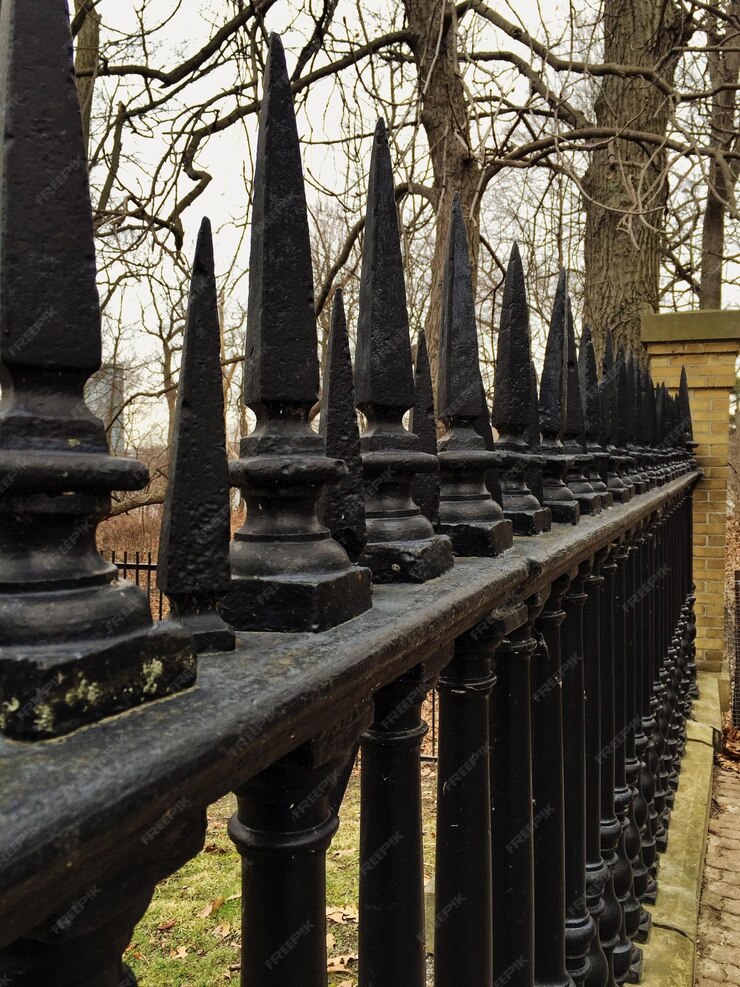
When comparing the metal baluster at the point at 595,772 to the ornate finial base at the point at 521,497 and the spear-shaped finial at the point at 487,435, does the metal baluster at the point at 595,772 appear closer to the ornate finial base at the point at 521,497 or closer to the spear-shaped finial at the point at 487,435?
the ornate finial base at the point at 521,497

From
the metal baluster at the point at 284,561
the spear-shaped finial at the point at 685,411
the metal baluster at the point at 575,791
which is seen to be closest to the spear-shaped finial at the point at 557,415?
the metal baluster at the point at 575,791

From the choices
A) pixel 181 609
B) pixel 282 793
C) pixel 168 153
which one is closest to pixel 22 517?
pixel 181 609

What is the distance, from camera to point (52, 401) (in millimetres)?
643

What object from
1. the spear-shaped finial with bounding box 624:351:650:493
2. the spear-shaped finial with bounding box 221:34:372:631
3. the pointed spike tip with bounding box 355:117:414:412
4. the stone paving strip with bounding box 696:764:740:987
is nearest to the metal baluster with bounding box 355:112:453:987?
the pointed spike tip with bounding box 355:117:414:412

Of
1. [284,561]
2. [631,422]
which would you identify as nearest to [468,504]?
[284,561]

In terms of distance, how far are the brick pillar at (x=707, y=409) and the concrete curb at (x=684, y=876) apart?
1733mm

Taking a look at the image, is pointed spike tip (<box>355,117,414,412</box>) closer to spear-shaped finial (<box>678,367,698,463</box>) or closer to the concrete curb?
the concrete curb

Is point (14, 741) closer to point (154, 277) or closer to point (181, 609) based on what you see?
point (181, 609)

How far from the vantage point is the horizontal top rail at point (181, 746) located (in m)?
0.47

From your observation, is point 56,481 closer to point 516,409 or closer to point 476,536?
point 476,536

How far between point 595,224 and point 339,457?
309 inches

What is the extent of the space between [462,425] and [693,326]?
592 centimetres

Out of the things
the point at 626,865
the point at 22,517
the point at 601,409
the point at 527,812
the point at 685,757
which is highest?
the point at 601,409

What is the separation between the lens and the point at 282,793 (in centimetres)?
83
